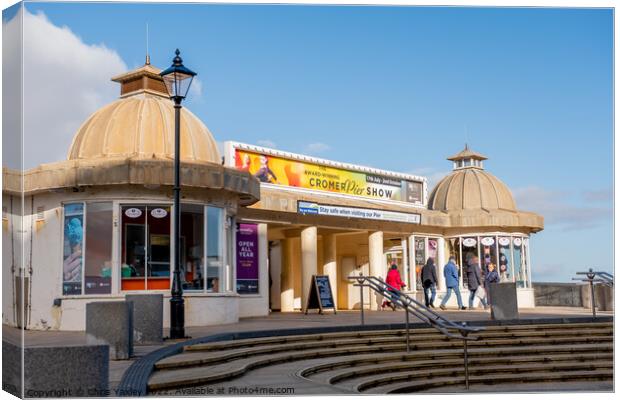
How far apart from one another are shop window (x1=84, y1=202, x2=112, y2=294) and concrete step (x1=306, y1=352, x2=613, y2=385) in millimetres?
6799

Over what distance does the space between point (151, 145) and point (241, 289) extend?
231 inches

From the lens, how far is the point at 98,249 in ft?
57.3

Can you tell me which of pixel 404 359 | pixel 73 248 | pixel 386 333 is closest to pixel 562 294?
pixel 386 333

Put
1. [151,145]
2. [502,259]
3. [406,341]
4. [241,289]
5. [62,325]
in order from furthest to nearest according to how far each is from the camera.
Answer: [502,259] < [241,289] < [151,145] < [62,325] < [406,341]

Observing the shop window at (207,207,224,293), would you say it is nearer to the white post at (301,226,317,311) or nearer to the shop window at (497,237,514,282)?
the white post at (301,226,317,311)

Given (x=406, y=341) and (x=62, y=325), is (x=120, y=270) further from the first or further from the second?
(x=406, y=341)

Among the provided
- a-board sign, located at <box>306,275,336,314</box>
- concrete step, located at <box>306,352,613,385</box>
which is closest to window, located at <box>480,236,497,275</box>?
a-board sign, located at <box>306,275,336,314</box>

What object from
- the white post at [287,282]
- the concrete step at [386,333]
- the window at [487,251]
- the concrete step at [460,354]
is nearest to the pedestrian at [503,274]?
the window at [487,251]

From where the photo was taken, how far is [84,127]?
1941 centimetres

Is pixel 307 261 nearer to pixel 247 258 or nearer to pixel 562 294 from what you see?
pixel 247 258

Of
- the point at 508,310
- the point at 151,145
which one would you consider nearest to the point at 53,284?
the point at 151,145

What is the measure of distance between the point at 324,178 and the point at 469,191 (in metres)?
6.95

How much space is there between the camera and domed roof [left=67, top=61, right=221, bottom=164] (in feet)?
61.2

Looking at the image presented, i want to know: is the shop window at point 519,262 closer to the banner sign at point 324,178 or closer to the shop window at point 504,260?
the shop window at point 504,260
